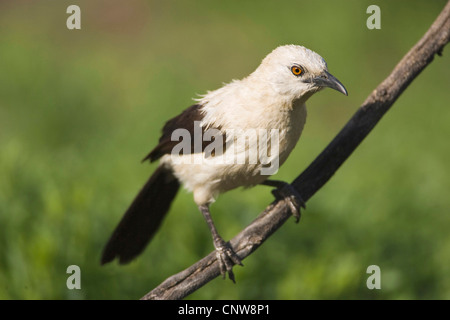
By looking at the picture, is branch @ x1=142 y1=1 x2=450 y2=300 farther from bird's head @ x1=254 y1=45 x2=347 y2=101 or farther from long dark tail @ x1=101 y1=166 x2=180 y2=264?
long dark tail @ x1=101 y1=166 x2=180 y2=264

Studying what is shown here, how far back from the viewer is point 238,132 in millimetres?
3613

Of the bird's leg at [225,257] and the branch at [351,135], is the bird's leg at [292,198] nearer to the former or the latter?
the branch at [351,135]

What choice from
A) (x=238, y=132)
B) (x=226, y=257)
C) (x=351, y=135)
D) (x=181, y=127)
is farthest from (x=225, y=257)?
(x=351, y=135)

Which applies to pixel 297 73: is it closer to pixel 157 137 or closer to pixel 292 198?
pixel 292 198

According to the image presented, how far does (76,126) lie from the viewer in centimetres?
905

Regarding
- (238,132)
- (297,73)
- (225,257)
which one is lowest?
(225,257)

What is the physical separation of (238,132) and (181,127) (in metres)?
0.53

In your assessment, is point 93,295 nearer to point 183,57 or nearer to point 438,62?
point 183,57

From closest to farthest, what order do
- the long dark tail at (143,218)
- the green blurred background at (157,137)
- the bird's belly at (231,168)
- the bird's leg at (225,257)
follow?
the bird's belly at (231,168)
the bird's leg at (225,257)
the long dark tail at (143,218)
the green blurred background at (157,137)

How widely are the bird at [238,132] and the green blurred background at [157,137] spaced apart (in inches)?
38.3

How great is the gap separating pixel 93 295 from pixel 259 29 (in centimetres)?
634

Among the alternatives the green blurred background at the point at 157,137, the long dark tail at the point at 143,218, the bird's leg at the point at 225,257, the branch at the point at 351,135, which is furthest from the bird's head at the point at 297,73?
the green blurred background at the point at 157,137

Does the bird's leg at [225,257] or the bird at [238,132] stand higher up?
the bird at [238,132]

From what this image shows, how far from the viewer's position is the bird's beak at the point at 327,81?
328cm
